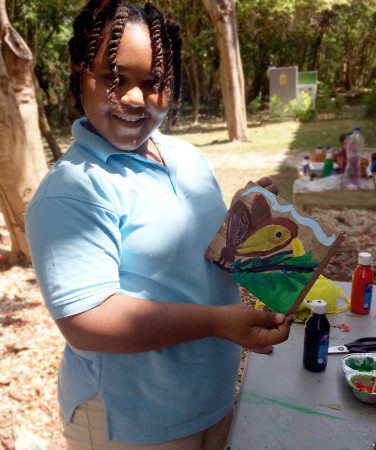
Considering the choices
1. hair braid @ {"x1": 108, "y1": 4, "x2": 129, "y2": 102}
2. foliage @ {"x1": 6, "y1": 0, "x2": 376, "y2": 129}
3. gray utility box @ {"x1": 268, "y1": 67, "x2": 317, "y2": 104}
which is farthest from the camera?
gray utility box @ {"x1": 268, "y1": 67, "x2": 317, "y2": 104}

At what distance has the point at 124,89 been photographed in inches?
46.2

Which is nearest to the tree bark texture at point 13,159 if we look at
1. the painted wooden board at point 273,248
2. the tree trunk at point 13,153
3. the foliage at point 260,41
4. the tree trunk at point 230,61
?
the tree trunk at point 13,153

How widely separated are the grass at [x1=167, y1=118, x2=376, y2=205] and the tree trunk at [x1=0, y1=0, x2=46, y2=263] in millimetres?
3527

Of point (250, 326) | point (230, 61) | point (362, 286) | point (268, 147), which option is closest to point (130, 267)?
point (250, 326)

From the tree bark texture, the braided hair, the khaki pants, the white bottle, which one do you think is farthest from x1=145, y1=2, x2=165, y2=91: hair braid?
the white bottle

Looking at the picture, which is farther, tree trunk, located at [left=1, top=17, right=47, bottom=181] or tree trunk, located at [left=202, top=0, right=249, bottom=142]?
tree trunk, located at [left=202, top=0, right=249, bottom=142]

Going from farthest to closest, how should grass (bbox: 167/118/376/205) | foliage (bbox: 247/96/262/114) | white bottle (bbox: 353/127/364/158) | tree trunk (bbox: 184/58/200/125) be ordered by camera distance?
1. foliage (bbox: 247/96/262/114)
2. tree trunk (bbox: 184/58/200/125)
3. grass (bbox: 167/118/376/205)
4. white bottle (bbox: 353/127/364/158)

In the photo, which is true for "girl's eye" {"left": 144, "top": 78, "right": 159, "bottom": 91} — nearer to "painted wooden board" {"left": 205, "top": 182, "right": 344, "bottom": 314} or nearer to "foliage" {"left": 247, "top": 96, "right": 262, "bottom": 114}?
"painted wooden board" {"left": 205, "top": 182, "right": 344, "bottom": 314}

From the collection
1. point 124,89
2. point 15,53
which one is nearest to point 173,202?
point 124,89

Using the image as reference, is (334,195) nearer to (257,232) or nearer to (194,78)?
(257,232)

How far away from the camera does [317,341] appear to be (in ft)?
5.04

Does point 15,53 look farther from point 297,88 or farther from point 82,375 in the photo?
point 297,88

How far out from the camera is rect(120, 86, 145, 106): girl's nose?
3.84 feet

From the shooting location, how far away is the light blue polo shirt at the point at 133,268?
3.38 feet
